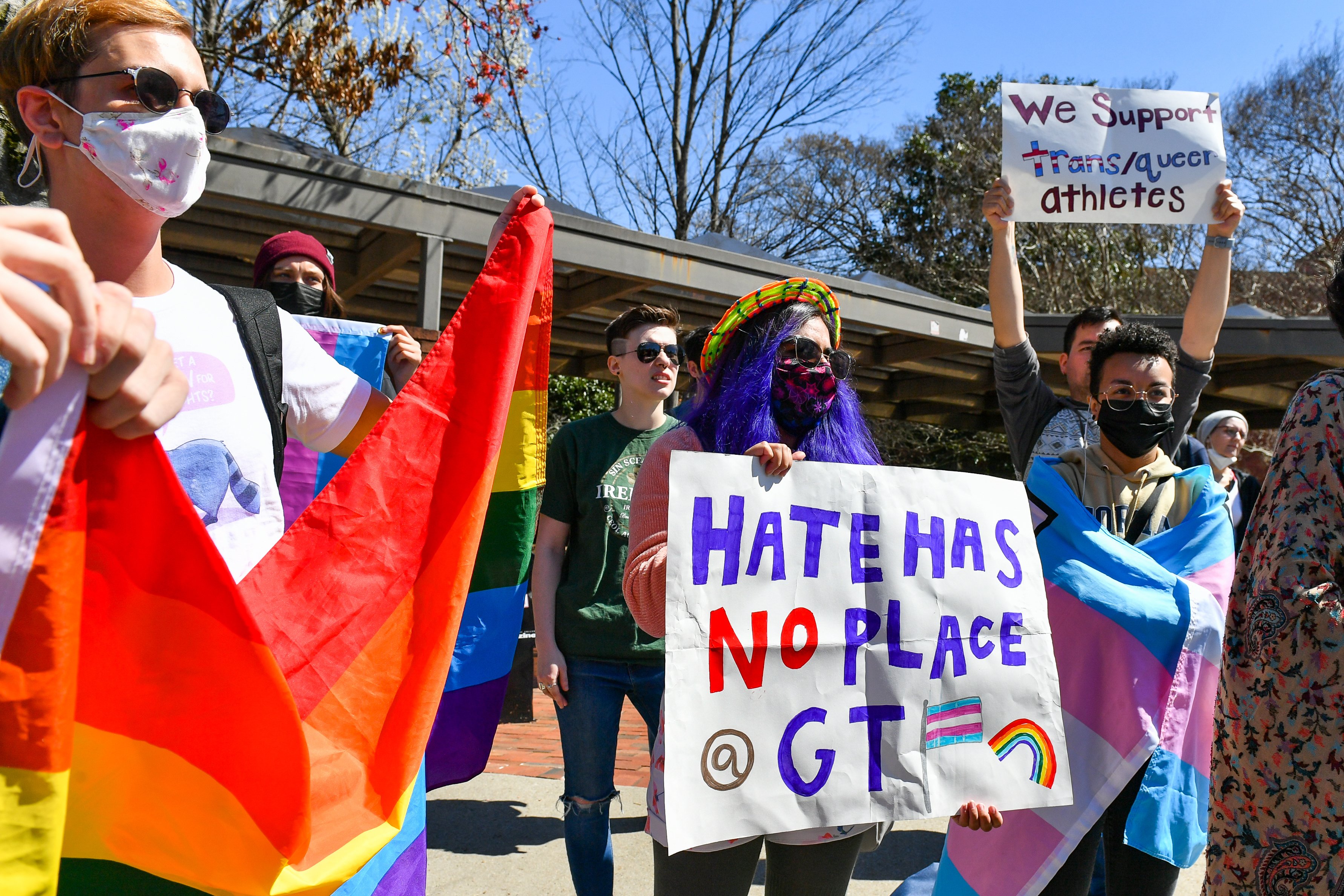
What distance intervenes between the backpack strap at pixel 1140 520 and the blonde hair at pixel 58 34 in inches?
105

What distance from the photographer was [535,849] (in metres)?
4.46

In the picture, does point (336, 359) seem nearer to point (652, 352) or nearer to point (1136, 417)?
point (652, 352)

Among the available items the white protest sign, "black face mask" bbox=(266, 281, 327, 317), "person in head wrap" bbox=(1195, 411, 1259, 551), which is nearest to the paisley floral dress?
the white protest sign

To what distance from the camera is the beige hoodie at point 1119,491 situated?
2939 mm

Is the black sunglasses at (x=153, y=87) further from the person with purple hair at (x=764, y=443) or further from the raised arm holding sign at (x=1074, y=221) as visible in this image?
the raised arm holding sign at (x=1074, y=221)

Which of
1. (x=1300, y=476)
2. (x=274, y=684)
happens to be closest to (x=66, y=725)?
(x=274, y=684)

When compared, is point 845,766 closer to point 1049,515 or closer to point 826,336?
point 826,336

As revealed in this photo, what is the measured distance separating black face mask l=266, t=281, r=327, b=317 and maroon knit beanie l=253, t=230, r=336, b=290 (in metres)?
0.08

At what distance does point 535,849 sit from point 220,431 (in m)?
3.35

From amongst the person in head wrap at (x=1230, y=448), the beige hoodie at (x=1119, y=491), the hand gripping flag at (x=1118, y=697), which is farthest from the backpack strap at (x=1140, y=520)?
the person in head wrap at (x=1230, y=448)

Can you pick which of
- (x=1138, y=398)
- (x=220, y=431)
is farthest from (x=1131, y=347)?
(x=220, y=431)

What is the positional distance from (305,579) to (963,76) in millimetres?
27027

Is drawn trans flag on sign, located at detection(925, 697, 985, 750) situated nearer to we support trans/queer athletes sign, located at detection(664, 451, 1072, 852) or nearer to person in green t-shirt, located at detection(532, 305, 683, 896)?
we support trans/queer athletes sign, located at detection(664, 451, 1072, 852)

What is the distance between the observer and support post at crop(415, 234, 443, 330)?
6.38 m
